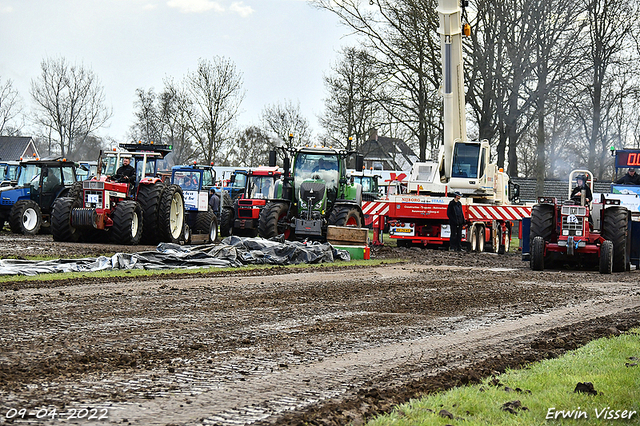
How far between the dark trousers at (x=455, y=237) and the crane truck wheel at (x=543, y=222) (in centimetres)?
561

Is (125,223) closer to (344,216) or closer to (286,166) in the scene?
(286,166)

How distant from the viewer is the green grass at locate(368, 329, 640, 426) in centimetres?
477

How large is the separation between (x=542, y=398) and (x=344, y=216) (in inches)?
582

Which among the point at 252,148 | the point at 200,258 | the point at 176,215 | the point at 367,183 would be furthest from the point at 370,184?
the point at 252,148

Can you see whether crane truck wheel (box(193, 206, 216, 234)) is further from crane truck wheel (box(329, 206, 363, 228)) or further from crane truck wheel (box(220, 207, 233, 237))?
crane truck wheel (box(329, 206, 363, 228))

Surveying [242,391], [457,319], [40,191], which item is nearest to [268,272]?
[457,319]

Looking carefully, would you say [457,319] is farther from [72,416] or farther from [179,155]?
[179,155]

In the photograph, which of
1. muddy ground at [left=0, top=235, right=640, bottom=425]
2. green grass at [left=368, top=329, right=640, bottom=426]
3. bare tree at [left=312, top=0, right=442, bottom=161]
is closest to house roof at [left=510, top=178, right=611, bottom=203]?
bare tree at [left=312, top=0, right=442, bottom=161]

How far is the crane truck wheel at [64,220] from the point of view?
809 inches

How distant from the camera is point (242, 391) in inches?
209

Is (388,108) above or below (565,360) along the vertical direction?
above

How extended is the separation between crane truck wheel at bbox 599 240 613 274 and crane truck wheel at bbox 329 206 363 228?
21.2 feet

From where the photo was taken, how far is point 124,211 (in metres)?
20.2

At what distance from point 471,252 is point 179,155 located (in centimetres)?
3982
